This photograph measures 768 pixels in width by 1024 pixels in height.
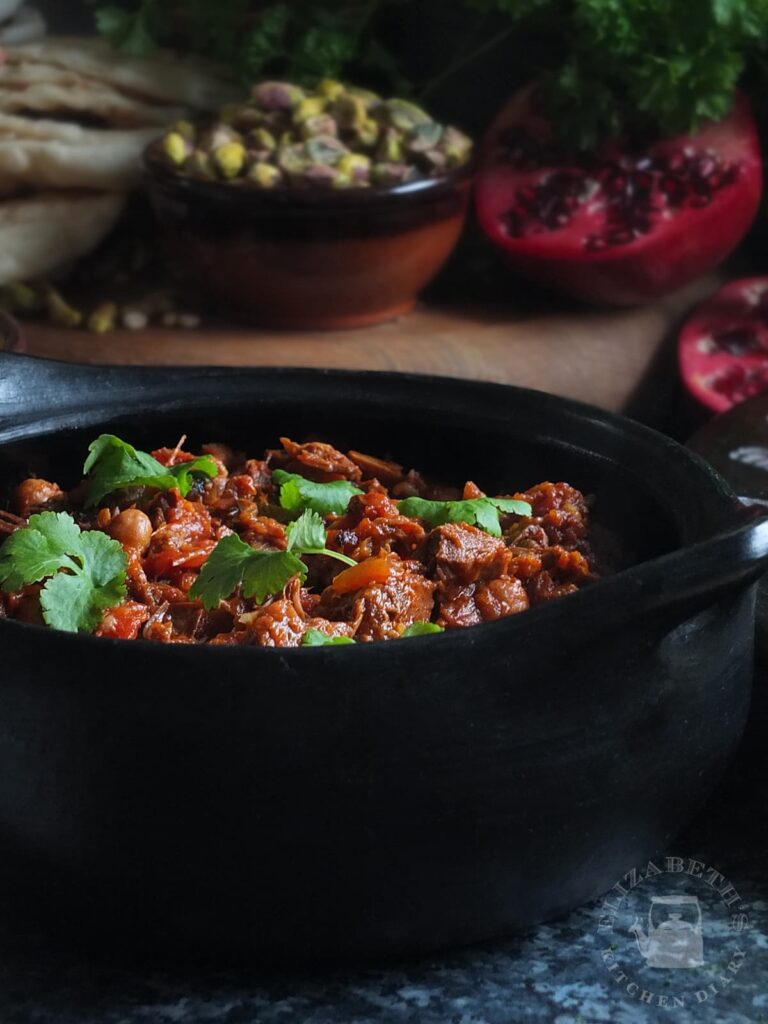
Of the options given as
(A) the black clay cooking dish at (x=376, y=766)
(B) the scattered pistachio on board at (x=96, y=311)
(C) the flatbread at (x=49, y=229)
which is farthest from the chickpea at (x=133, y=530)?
(C) the flatbread at (x=49, y=229)

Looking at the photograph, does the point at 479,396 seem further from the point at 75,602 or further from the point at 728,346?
the point at 728,346

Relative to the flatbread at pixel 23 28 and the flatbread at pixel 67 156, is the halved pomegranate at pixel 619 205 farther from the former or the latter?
the flatbread at pixel 23 28

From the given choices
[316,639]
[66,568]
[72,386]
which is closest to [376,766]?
[316,639]

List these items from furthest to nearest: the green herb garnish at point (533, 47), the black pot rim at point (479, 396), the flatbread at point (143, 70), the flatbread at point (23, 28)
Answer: the flatbread at point (23, 28) < the flatbread at point (143, 70) < the green herb garnish at point (533, 47) < the black pot rim at point (479, 396)

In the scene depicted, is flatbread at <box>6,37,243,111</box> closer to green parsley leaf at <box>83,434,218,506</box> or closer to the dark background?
the dark background

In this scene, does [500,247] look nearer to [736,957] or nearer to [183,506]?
[183,506]
